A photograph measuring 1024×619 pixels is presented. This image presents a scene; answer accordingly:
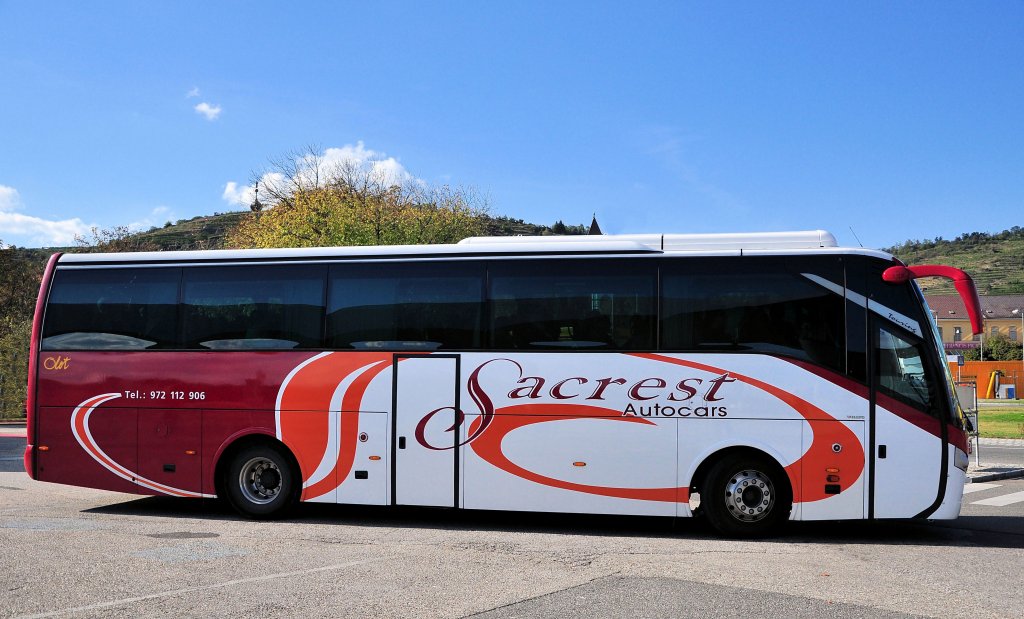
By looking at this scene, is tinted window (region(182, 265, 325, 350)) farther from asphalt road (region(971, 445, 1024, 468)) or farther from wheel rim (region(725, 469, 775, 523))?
asphalt road (region(971, 445, 1024, 468))

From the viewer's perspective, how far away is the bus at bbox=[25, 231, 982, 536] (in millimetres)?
9805

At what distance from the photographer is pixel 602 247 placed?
414 inches

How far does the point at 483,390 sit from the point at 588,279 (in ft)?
5.76

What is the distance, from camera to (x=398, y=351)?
1073 cm

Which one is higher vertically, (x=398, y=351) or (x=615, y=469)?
(x=398, y=351)

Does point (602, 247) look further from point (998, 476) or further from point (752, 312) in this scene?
point (998, 476)

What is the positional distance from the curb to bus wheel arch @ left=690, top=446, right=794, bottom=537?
8328mm

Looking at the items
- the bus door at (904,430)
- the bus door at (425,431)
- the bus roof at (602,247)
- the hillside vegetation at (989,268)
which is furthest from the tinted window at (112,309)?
the hillside vegetation at (989,268)

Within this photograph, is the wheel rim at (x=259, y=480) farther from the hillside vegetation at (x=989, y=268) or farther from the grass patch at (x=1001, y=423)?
the hillside vegetation at (x=989, y=268)

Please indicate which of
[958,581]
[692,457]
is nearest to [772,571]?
[958,581]

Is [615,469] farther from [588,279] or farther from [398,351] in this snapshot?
[398,351]

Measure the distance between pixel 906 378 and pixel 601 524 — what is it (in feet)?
12.8

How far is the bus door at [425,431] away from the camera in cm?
1059

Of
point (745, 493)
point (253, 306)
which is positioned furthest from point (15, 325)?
point (745, 493)
